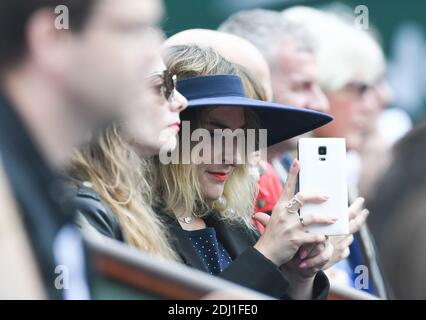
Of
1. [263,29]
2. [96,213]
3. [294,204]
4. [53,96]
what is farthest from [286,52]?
[53,96]

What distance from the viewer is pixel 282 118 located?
11.0 feet

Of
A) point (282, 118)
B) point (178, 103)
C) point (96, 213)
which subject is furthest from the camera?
point (282, 118)

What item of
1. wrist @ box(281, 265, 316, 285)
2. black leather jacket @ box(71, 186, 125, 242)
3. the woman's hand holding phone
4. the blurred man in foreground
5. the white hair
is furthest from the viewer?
the white hair

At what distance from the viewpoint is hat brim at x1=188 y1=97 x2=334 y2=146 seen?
3156 millimetres

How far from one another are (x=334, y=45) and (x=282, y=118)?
1.42m

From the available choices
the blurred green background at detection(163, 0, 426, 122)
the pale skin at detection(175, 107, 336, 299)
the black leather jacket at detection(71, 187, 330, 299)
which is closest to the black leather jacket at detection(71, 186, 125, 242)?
the black leather jacket at detection(71, 187, 330, 299)

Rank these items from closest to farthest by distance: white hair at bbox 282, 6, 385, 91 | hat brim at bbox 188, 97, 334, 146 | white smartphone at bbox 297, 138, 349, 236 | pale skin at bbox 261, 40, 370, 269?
white smartphone at bbox 297, 138, 349, 236, hat brim at bbox 188, 97, 334, 146, pale skin at bbox 261, 40, 370, 269, white hair at bbox 282, 6, 385, 91

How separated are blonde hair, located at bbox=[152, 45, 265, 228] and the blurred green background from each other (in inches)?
Answer: 16.4

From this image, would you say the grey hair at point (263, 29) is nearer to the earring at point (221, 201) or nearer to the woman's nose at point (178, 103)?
the earring at point (221, 201)

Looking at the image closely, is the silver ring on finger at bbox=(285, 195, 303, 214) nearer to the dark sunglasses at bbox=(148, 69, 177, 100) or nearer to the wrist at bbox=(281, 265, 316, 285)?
the wrist at bbox=(281, 265, 316, 285)

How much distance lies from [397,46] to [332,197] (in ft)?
8.54

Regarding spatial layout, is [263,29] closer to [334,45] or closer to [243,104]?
[334,45]
